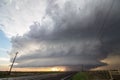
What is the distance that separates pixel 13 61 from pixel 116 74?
55704 mm

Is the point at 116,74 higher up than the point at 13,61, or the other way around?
the point at 13,61

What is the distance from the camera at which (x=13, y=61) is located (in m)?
75.8

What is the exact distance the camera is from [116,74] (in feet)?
98.1

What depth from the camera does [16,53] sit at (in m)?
77.1

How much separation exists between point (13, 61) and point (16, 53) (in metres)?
3.93

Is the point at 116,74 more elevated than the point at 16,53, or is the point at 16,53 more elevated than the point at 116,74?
the point at 16,53

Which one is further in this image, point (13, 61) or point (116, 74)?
point (13, 61)

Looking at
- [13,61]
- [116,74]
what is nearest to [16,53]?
[13,61]

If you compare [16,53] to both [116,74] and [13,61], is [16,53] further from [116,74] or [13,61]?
[116,74]

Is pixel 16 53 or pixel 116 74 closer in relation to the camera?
pixel 116 74
